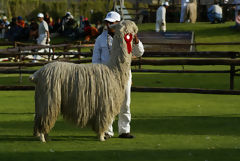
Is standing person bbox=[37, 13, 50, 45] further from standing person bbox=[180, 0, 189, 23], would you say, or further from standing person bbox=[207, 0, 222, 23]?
standing person bbox=[207, 0, 222, 23]

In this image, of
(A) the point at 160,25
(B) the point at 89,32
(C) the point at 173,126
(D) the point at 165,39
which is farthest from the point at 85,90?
(B) the point at 89,32

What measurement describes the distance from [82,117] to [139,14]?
1189 inches

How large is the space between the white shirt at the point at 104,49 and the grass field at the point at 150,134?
1.12 meters

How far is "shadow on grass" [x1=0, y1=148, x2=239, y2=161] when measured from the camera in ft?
23.4

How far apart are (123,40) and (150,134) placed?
1.59 meters

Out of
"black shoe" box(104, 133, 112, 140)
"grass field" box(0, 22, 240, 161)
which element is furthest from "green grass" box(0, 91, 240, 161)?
"black shoe" box(104, 133, 112, 140)

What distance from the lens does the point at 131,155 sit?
7312mm

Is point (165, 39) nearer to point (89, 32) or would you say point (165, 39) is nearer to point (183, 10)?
point (89, 32)

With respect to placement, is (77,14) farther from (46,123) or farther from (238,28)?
(46,123)

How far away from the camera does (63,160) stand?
7023mm

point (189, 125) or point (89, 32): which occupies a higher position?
point (89, 32)

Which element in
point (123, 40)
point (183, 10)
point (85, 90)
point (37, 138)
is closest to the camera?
point (85, 90)

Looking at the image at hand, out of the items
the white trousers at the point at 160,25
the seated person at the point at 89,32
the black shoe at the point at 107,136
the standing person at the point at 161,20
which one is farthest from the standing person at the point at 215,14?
the black shoe at the point at 107,136

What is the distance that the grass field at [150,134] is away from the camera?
24.1 feet
